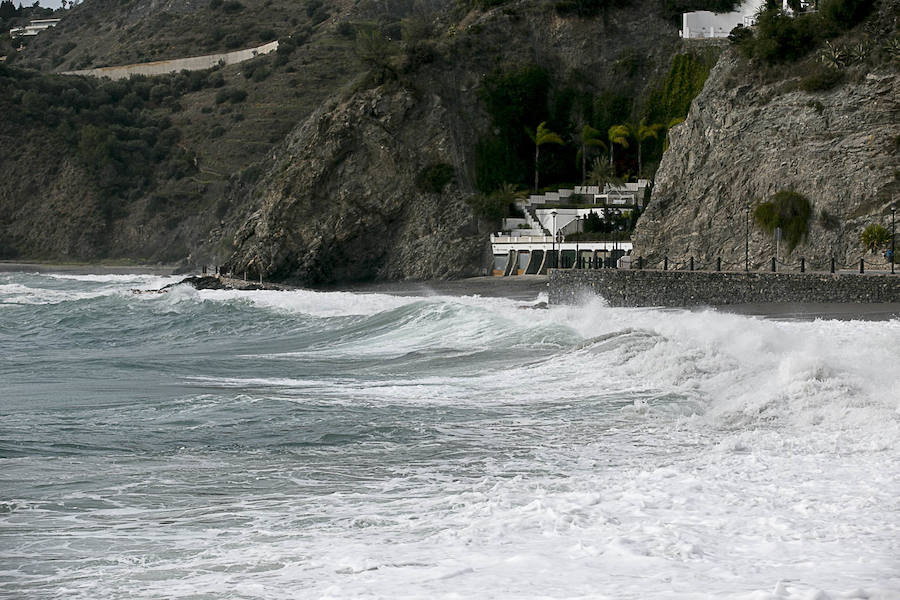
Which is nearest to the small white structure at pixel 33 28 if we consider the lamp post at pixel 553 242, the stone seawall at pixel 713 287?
the lamp post at pixel 553 242

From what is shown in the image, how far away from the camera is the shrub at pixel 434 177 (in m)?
62.8

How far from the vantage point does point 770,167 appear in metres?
42.7

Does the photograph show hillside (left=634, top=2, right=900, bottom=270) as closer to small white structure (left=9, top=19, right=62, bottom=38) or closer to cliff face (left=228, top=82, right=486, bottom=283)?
cliff face (left=228, top=82, right=486, bottom=283)

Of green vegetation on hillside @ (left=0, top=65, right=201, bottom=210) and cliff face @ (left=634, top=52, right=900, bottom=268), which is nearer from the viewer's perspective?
cliff face @ (left=634, top=52, right=900, bottom=268)

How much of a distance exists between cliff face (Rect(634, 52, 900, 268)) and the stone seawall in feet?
22.9

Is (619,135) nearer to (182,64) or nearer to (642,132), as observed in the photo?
(642,132)

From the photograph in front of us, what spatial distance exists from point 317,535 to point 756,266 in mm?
34055

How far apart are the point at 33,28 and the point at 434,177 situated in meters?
121

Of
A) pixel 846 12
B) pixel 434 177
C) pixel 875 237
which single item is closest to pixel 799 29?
pixel 846 12

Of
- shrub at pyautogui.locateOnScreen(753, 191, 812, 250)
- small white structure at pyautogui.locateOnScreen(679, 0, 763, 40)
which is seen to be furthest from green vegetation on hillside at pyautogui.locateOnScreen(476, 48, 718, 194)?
shrub at pyautogui.locateOnScreen(753, 191, 812, 250)

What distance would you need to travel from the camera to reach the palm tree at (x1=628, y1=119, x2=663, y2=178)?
65.6 metres

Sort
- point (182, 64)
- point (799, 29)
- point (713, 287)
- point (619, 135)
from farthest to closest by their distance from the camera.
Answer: point (182, 64) → point (619, 135) → point (799, 29) → point (713, 287)

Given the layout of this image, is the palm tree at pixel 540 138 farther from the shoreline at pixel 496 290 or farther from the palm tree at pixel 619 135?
the shoreline at pixel 496 290

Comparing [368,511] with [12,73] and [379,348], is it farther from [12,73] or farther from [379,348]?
[12,73]
